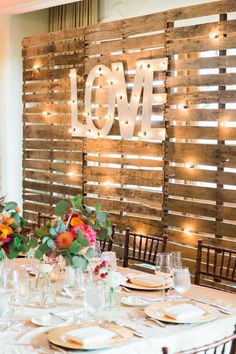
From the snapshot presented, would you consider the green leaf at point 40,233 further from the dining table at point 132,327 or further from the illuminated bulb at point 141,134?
the illuminated bulb at point 141,134

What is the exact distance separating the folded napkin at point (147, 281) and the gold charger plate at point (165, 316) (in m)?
0.35

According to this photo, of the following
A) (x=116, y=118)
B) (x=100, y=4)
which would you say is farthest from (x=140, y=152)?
(x=100, y=4)

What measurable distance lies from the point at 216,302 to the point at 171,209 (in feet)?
8.45

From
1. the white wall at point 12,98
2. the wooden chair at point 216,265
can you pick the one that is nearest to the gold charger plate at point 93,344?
the wooden chair at point 216,265

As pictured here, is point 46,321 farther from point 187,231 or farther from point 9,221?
point 187,231

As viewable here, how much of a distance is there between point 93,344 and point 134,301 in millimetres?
665

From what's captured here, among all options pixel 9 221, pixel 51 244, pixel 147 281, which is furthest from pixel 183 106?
pixel 51 244

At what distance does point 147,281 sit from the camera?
3.36 metres

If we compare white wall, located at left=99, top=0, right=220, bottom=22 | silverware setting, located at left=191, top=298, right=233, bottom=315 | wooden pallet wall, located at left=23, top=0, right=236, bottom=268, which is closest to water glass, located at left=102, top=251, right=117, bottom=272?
silverware setting, located at left=191, top=298, right=233, bottom=315

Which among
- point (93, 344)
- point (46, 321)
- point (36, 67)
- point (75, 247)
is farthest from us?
point (36, 67)

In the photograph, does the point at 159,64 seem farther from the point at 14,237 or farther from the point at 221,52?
the point at 14,237

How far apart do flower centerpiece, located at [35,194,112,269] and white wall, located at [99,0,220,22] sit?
4.11 m

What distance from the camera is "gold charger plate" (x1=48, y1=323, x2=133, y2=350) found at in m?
2.34

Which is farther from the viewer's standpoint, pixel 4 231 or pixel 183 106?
pixel 183 106
